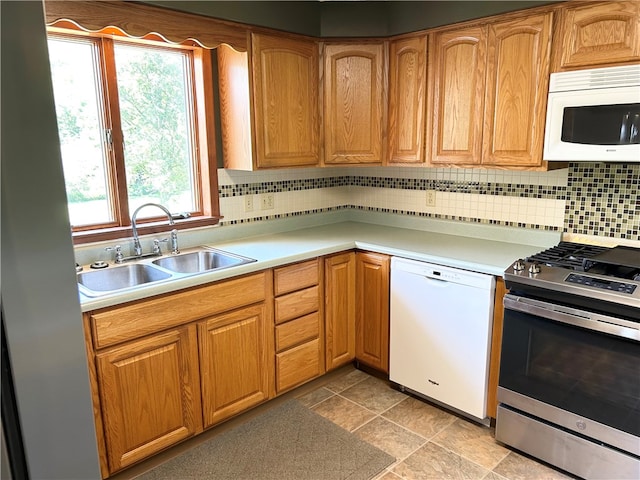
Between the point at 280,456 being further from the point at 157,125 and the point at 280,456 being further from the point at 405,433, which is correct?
the point at 157,125

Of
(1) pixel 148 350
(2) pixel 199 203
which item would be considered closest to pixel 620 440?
(1) pixel 148 350

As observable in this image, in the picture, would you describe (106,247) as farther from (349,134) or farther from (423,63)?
(423,63)

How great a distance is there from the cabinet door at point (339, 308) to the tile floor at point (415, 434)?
211mm

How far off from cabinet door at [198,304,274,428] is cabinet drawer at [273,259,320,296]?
153mm

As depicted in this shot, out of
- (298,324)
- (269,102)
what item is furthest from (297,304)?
(269,102)

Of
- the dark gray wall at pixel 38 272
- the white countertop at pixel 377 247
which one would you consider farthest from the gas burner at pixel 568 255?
the dark gray wall at pixel 38 272

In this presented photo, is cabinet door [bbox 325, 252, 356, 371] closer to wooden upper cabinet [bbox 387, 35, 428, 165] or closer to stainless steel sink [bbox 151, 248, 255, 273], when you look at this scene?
stainless steel sink [bbox 151, 248, 255, 273]

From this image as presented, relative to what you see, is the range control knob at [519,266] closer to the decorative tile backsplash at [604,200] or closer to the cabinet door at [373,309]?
the decorative tile backsplash at [604,200]

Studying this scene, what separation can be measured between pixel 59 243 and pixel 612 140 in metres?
2.28

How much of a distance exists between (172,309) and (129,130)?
3.54ft

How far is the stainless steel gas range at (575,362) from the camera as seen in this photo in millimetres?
1901

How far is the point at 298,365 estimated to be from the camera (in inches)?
109

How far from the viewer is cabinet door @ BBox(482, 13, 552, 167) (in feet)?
7.55

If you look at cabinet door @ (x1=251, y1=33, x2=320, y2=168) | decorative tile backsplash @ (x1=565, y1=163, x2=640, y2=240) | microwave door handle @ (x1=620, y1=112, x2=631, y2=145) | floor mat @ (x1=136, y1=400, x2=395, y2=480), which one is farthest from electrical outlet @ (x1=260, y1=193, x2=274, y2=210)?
microwave door handle @ (x1=620, y1=112, x2=631, y2=145)
